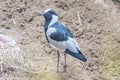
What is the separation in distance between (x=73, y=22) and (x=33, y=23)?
1.50ft

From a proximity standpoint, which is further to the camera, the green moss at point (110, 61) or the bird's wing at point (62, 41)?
the green moss at point (110, 61)

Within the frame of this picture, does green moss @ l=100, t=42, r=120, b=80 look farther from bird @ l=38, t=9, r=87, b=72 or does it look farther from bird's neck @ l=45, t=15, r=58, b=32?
bird's neck @ l=45, t=15, r=58, b=32

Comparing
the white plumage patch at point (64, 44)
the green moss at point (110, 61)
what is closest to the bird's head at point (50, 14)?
the white plumage patch at point (64, 44)

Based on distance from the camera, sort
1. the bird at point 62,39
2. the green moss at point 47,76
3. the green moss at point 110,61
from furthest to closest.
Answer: the green moss at point 110,61 < the green moss at point 47,76 < the bird at point 62,39

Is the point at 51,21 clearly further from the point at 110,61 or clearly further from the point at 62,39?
the point at 110,61

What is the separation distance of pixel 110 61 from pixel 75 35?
0.51 m

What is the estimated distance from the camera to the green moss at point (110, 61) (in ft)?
14.7

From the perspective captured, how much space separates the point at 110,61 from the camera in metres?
4.63

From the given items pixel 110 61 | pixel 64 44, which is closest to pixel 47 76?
pixel 64 44

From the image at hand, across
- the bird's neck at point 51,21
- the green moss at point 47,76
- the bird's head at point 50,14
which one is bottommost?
the green moss at point 47,76

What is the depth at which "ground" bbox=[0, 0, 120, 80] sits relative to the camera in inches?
168

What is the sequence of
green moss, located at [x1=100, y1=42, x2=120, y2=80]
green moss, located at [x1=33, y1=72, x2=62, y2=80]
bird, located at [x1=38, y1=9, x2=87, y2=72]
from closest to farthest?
bird, located at [x1=38, y1=9, x2=87, y2=72] → green moss, located at [x1=33, y1=72, x2=62, y2=80] → green moss, located at [x1=100, y1=42, x2=120, y2=80]

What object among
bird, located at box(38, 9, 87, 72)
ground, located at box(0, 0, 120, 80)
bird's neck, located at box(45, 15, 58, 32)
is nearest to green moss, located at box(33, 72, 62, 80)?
ground, located at box(0, 0, 120, 80)

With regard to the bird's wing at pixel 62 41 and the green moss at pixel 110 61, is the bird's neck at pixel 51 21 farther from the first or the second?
the green moss at pixel 110 61
